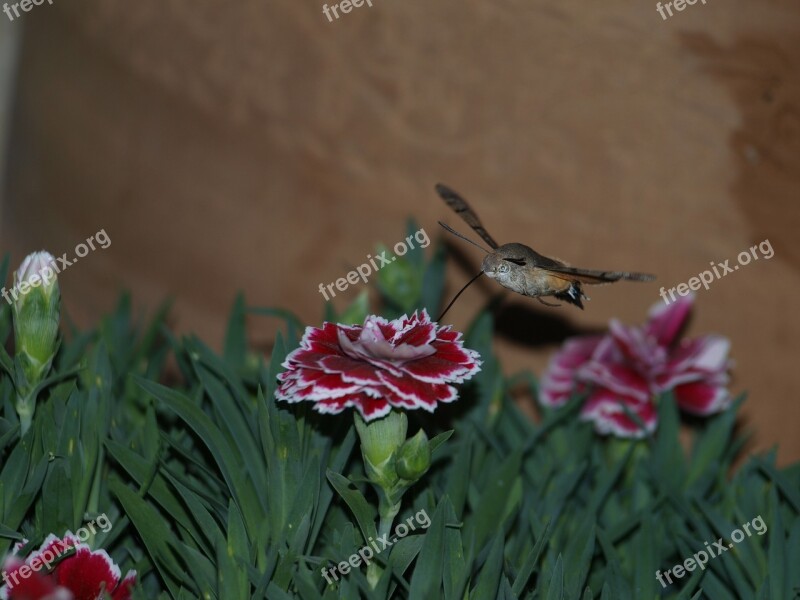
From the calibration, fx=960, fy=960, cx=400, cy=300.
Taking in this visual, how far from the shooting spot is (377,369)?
1.92 feet

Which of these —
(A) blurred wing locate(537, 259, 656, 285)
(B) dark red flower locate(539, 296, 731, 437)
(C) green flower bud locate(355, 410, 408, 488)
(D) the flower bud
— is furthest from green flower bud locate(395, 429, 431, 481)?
(B) dark red flower locate(539, 296, 731, 437)

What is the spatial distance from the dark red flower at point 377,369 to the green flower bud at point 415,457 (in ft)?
0.09

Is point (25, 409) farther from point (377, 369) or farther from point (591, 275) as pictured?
point (591, 275)

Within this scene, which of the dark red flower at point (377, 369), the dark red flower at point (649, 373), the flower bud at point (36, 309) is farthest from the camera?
the dark red flower at point (649, 373)

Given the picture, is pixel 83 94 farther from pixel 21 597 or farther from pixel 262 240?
pixel 21 597

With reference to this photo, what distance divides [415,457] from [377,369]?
65mm

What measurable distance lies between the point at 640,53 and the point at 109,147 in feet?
2.12

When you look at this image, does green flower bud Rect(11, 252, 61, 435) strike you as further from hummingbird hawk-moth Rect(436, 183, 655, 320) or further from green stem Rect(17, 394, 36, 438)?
hummingbird hawk-moth Rect(436, 183, 655, 320)

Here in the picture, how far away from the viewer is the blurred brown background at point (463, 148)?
38.2 inches

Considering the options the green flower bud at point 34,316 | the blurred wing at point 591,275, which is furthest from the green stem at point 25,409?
the blurred wing at point 591,275

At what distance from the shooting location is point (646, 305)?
3.36 ft

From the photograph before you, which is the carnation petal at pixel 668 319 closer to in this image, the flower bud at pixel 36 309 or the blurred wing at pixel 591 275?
the blurred wing at pixel 591 275

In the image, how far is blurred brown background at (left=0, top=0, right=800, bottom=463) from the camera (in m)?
0.97

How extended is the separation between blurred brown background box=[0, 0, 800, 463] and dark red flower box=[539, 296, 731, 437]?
0.13ft
